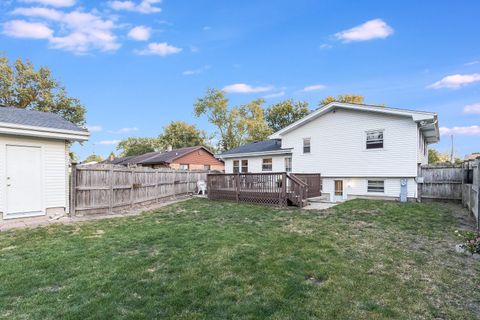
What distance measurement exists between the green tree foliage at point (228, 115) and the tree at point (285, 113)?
137 centimetres

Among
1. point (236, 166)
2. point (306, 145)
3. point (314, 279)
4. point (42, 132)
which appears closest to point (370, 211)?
point (314, 279)

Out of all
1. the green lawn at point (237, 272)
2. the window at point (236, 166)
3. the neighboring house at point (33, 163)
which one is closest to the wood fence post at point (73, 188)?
the neighboring house at point (33, 163)

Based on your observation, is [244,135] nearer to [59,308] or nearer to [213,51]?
[213,51]

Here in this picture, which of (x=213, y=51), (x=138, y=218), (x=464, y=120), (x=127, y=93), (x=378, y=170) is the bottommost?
(x=138, y=218)

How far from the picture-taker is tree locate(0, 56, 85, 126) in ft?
81.2

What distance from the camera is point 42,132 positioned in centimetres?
854

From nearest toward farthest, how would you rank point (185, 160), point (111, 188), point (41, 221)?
point (41, 221), point (111, 188), point (185, 160)

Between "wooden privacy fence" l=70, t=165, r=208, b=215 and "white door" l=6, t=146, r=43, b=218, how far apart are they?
96cm

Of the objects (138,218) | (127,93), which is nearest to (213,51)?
(127,93)

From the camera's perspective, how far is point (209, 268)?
4.47 m

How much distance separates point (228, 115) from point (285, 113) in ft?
27.5

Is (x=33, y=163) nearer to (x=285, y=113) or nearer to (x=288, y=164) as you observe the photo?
(x=288, y=164)

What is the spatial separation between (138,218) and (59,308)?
624 cm

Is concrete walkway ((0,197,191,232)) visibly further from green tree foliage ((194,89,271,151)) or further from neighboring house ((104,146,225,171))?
green tree foliage ((194,89,271,151))
